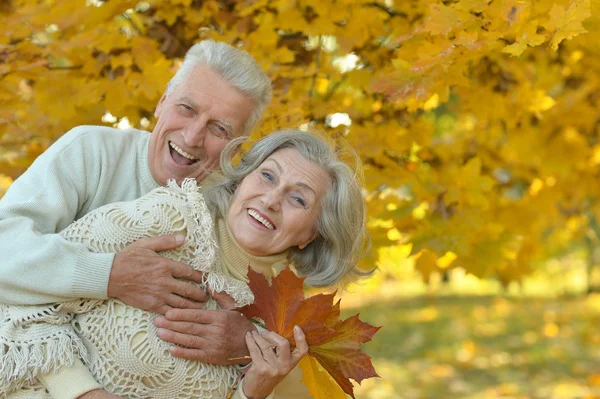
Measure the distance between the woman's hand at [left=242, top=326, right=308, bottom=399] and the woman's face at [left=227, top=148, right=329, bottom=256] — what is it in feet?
0.93

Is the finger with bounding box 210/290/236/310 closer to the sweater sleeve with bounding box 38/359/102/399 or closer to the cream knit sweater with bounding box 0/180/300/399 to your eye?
the cream knit sweater with bounding box 0/180/300/399

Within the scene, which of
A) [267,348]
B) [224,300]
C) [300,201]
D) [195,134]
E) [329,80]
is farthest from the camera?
[329,80]

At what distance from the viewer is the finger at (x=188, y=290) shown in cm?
205

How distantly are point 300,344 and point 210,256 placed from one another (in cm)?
35

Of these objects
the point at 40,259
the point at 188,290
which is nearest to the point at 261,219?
the point at 188,290

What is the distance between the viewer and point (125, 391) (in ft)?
6.56

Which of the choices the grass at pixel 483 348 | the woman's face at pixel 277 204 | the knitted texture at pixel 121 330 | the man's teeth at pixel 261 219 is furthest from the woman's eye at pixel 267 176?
the grass at pixel 483 348

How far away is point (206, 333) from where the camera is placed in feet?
6.77

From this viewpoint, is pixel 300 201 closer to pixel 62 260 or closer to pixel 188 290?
pixel 188 290

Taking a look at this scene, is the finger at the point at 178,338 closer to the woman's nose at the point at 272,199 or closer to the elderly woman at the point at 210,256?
the elderly woman at the point at 210,256

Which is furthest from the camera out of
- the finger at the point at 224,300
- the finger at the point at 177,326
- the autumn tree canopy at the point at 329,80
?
the autumn tree canopy at the point at 329,80

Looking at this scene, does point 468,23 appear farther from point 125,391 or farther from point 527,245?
point 527,245

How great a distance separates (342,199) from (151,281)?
64 cm

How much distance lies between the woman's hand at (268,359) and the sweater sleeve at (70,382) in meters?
0.41
